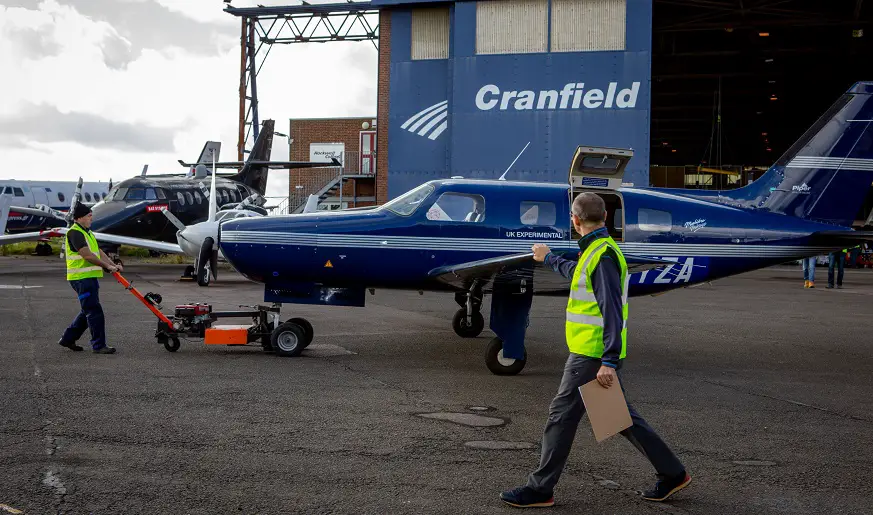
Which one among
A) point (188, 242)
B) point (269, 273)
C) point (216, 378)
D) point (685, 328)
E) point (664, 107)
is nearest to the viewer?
point (216, 378)

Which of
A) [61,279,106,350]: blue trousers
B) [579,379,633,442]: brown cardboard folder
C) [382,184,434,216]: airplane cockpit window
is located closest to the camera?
[579,379,633,442]: brown cardboard folder

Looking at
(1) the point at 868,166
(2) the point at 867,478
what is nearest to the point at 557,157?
(1) the point at 868,166

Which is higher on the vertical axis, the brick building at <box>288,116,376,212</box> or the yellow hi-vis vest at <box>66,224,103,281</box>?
the brick building at <box>288,116,376,212</box>

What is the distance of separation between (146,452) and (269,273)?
16.1ft

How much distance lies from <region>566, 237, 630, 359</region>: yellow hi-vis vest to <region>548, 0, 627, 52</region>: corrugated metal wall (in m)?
21.2

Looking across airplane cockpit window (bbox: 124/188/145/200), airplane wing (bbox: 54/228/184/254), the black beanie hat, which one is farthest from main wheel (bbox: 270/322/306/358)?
airplane cockpit window (bbox: 124/188/145/200)

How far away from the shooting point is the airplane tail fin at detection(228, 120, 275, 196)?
3391 centimetres

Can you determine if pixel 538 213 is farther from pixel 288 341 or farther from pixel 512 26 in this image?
pixel 512 26

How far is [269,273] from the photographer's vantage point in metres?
10.3

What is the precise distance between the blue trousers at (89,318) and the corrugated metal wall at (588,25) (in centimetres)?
1811

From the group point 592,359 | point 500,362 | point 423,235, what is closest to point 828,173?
point 500,362

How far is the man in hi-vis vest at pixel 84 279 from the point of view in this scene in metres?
10.1

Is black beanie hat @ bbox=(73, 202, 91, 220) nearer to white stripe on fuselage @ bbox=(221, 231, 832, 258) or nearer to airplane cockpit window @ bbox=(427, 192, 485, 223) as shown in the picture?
white stripe on fuselage @ bbox=(221, 231, 832, 258)

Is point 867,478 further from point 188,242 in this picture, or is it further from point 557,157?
point 557,157
